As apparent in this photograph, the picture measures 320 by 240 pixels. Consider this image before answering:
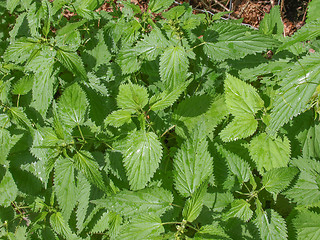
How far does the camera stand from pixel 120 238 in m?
1.72

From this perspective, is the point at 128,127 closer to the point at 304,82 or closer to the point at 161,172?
the point at 161,172

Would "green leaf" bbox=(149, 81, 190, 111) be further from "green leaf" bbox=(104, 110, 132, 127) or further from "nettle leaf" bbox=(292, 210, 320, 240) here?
"nettle leaf" bbox=(292, 210, 320, 240)

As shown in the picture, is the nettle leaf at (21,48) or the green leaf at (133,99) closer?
the green leaf at (133,99)

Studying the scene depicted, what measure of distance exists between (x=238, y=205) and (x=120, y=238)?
0.86 meters

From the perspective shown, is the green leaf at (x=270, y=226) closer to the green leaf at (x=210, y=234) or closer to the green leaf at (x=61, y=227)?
the green leaf at (x=210, y=234)

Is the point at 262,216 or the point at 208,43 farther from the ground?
the point at 208,43

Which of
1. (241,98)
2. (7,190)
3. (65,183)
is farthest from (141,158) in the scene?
(7,190)

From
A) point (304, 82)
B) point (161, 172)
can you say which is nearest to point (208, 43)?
point (304, 82)

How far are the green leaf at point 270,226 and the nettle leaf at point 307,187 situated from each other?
292 millimetres

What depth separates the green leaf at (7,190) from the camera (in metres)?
2.77

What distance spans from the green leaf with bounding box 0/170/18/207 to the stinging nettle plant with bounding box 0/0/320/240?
0.05 feet

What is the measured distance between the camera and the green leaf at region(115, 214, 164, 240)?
170 centimetres

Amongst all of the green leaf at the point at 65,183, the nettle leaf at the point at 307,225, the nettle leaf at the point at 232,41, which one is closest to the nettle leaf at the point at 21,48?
the green leaf at the point at 65,183

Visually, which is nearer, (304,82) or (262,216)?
(304,82)
